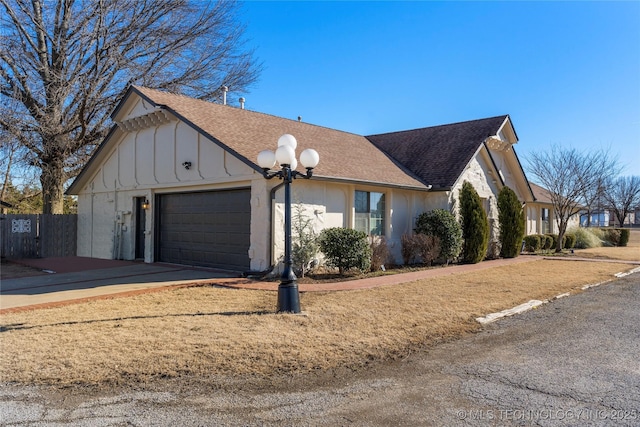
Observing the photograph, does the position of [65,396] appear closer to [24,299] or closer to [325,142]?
[24,299]

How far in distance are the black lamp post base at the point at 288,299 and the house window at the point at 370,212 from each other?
6559 millimetres

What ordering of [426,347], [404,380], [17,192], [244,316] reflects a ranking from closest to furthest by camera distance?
[404,380]
[426,347]
[244,316]
[17,192]

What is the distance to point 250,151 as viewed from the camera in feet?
38.9

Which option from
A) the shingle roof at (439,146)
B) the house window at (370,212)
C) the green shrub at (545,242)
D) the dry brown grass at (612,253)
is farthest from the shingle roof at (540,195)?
the house window at (370,212)

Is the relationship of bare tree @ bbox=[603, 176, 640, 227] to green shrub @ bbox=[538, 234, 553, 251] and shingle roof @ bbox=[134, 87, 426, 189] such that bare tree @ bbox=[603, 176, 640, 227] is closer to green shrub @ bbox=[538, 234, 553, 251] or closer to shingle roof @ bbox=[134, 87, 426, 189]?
green shrub @ bbox=[538, 234, 553, 251]

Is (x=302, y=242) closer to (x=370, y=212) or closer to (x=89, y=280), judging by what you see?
(x=370, y=212)

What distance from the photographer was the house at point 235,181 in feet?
39.5

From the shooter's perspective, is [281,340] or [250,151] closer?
[281,340]

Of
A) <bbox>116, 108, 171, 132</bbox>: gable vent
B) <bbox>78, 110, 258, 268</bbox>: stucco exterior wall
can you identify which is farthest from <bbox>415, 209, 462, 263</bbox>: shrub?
<bbox>116, 108, 171, 132</bbox>: gable vent

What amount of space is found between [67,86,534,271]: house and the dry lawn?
3.22 metres

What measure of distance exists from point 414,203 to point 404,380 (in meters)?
11.5

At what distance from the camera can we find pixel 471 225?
15672 millimetres

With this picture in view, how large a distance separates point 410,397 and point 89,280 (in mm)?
9928

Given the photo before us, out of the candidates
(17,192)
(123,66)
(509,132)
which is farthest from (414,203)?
(17,192)
